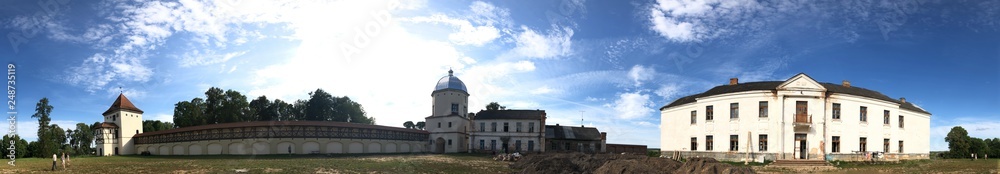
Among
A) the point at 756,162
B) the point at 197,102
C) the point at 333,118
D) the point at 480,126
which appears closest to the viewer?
the point at 756,162

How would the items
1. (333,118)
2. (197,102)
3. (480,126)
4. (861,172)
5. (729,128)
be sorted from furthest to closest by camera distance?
(333,118)
(197,102)
(480,126)
(729,128)
(861,172)

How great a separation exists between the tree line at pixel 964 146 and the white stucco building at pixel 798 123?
1434 cm

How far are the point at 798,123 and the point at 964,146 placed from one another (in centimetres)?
2616

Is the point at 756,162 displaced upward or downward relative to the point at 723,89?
downward

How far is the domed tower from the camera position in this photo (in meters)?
54.9

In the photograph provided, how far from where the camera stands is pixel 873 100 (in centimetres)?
3172

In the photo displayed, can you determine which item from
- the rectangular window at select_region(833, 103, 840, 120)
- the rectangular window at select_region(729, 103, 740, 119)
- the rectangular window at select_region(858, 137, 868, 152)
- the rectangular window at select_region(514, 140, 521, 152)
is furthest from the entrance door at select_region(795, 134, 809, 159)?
the rectangular window at select_region(514, 140, 521, 152)

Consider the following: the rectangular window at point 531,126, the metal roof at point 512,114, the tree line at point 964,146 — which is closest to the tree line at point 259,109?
the metal roof at point 512,114

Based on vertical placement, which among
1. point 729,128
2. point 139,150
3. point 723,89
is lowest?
point 139,150

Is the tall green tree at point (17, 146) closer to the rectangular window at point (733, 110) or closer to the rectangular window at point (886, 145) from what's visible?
the rectangular window at point (733, 110)

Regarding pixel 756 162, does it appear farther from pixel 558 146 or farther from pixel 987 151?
pixel 987 151

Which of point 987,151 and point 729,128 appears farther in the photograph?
point 987,151

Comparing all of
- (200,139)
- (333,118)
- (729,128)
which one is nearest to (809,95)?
(729,128)

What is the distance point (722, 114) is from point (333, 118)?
43.8 meters
